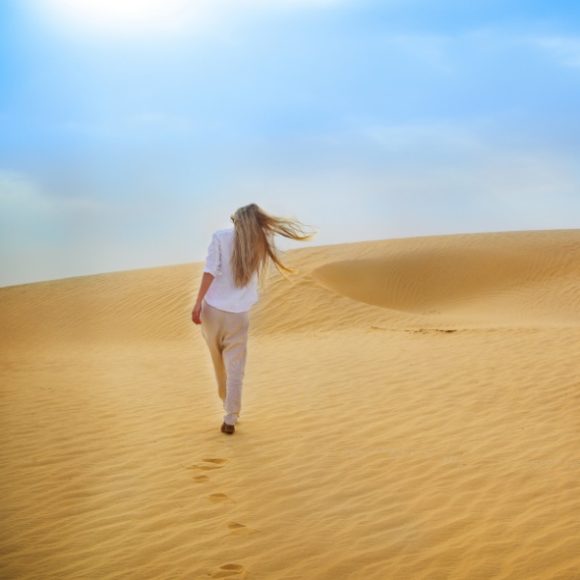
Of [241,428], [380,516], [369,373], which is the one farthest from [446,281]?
[380,516]

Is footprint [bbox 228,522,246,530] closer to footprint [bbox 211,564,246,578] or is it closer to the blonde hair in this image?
footprint [bbox 211,564,246,578]

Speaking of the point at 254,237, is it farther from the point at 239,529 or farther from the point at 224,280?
the point at 239,529

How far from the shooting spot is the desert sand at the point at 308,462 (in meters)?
3.62

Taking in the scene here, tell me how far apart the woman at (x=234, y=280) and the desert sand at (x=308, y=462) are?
836mm

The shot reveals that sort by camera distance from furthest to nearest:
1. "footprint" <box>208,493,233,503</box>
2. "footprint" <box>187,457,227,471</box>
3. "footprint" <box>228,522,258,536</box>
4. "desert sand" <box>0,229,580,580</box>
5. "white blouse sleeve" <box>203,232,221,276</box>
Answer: "white blouse sleeve" <box>203,232,221,276</box>
"footprint" <box>187,457,227,471</box>
"footprint" <box>208,493,233,503</box>
"footprint" <box>228,522,258,536</box>
"desert sand" <box>0,229,580,580</box>

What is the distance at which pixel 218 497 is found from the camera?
442 cm

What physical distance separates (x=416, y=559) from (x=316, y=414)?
335 centimetres

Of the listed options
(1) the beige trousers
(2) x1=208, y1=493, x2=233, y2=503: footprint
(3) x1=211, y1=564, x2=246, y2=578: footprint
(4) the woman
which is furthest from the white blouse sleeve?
(3) x1=211, y1=564, x2=246, y2=578: footprint

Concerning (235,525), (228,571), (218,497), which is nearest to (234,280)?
(218,497)

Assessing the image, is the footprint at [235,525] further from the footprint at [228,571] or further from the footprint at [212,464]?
the footprint at [212,464]

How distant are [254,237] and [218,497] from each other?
2293 millimetres

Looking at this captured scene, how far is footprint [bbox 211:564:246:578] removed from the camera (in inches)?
132

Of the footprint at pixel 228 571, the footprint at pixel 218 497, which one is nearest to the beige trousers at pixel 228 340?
the footprint at pixel 218 497

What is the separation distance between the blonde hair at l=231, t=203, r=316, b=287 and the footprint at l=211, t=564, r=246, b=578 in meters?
2.64
